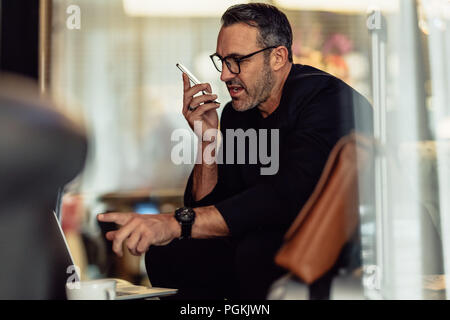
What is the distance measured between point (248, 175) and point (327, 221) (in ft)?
1.85

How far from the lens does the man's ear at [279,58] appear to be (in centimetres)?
186

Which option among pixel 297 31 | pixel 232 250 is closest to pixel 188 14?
pixel 297 31

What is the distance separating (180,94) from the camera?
3.36 meters

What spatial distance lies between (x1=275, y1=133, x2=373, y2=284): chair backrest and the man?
9 centimetres

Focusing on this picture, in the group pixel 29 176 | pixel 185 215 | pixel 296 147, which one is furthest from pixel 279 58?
pixel 29 176

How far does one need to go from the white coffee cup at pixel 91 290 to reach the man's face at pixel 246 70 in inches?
36.5

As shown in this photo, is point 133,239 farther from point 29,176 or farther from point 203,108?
point 203,108

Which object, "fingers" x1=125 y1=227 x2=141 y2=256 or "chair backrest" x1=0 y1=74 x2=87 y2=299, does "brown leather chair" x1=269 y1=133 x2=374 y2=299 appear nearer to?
"fingers" x1=125 y1=227 x2=141 y2=256

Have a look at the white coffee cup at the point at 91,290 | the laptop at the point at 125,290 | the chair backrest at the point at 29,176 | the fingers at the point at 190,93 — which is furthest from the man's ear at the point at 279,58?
the chair backrest at the point at 29,176

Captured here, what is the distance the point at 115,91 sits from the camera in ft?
11.9
